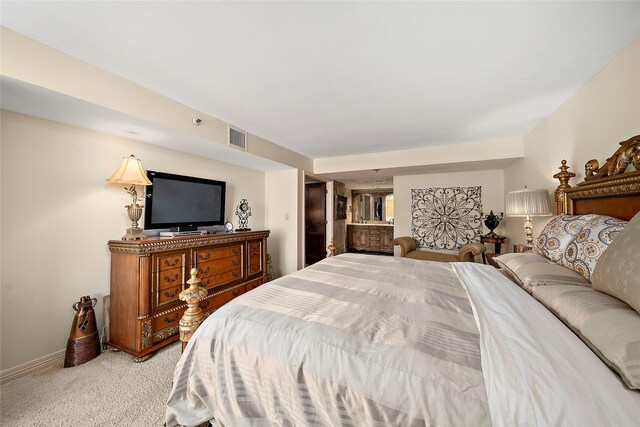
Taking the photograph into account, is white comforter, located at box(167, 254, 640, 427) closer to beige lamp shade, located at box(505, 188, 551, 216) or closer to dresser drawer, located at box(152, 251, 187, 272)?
dresser drawer, located at box(152, 251, 187, 272)

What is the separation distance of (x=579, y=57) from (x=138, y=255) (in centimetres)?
381

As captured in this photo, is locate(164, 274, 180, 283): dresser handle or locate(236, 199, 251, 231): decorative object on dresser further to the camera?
locate(236, 199, 251, 231): decorative object on dresser

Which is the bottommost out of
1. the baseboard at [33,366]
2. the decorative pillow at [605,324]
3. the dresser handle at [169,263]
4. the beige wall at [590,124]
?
the baseboard at [33,366]

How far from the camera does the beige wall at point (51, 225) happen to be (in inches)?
69.4

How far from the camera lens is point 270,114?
8.46 feet

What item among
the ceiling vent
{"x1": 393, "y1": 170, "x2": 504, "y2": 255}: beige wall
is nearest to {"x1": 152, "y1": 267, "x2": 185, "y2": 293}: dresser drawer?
the ceiling vent

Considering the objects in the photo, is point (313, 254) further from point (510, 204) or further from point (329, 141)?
point (510, 204)

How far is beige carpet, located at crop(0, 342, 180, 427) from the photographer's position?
1410 millimetres

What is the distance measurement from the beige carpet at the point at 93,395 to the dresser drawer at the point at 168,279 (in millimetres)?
621

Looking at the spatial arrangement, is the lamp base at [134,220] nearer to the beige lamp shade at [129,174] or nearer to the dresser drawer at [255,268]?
the beige lamp shade at [129,174]

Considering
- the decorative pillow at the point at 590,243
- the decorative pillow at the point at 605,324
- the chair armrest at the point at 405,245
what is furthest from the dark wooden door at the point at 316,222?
the decorative pillow at the point at 605,324

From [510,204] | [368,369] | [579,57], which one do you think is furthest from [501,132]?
[368,369]

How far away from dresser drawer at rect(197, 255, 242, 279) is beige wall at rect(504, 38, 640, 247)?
3.67 metres

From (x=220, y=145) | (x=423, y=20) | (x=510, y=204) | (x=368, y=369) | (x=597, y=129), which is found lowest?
(x=368, y=369)
